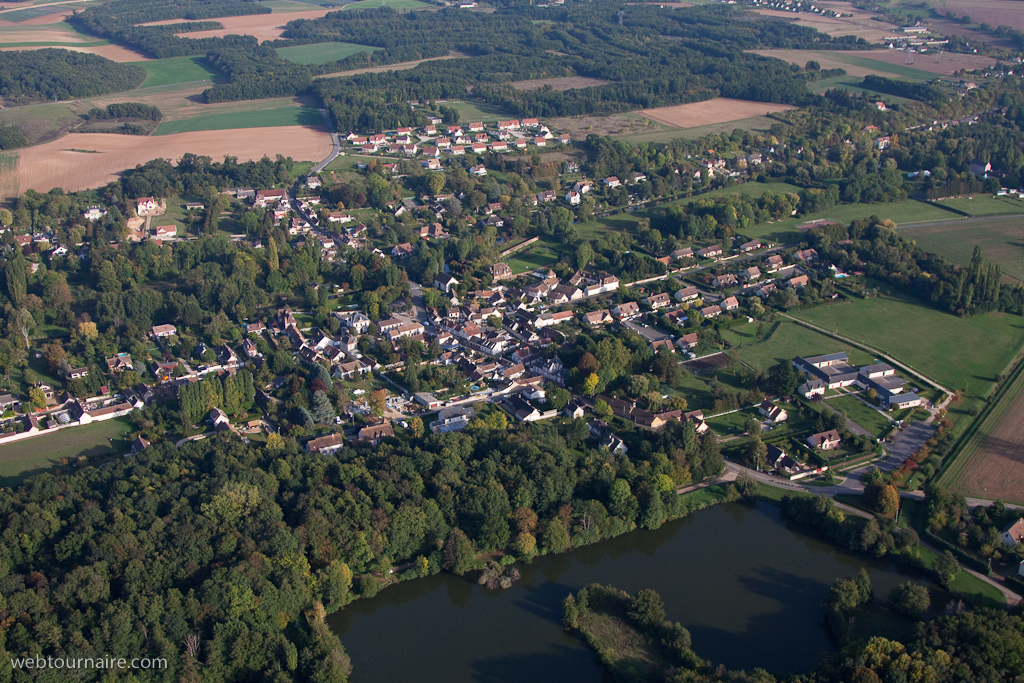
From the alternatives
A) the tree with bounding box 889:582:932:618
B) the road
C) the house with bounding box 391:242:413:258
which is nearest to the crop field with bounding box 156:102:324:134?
the road

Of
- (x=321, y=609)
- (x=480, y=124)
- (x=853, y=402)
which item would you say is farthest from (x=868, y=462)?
(x=480, y=124)

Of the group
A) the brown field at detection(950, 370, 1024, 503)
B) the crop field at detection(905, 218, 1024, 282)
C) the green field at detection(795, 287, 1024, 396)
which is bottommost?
the brown field at detection(950, 370, 1024, 503)

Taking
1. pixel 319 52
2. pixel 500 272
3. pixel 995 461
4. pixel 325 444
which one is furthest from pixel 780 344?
pixel 319 52

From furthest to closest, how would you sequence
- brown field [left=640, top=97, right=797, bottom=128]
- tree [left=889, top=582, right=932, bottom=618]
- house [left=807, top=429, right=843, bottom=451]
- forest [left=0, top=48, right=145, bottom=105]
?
forest [left=0, top=48, right=145, bottom=105] < brown field [left=640, top=97, right=797, bottom=128] < house [left=807, top=429, right=843, bottom=451] < tree [left=889, top=582, right=932, bottom=618]

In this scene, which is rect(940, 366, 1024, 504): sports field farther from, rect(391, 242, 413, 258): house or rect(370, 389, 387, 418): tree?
rect(391, 242, 413, 258): house

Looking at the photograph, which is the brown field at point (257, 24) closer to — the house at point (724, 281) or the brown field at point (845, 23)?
the brown field at point (845, 23)

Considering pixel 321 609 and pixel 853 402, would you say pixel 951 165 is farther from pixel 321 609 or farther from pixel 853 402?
pixel 321 609
